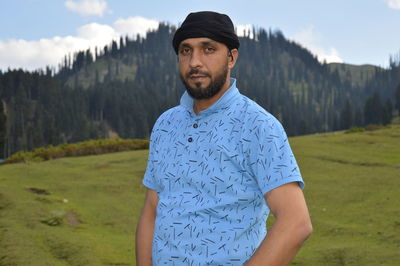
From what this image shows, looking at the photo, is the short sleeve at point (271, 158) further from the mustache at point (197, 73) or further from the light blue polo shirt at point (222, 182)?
the mustache at point (197, 73)

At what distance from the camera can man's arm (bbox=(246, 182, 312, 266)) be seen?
2.77 m

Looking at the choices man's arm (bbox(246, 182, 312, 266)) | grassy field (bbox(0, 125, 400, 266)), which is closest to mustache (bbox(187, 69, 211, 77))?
man's arm (bbox(246, 182, 312, 266))

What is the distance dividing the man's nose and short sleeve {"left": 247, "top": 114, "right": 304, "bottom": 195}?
613 millimetres

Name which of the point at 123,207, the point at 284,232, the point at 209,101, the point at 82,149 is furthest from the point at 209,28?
the point at 82,149

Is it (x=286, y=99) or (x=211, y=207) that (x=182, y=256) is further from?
(x=286, y=99)

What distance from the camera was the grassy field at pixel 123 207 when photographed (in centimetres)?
1109

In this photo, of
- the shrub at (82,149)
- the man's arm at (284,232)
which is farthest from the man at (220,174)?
the shrub at (82,149)

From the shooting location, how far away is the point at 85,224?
14.9m

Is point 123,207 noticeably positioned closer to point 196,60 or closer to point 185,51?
point 185,51

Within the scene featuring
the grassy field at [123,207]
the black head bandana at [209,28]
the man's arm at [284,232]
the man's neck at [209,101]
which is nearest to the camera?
the man's arm at [284,232]

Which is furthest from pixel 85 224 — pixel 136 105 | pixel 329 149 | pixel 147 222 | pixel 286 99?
pixel 286 99

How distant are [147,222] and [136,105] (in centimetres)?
14051

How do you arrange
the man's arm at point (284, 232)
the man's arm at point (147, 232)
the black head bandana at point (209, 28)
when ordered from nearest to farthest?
the man's arm at point (284, 232), the black head bandana at point (209, 28), the man's arm at point (147, 232)

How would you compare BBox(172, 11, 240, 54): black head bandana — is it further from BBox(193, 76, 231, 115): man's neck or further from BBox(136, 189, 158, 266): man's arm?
BBox(136, 189, 158, 266): man's arm
